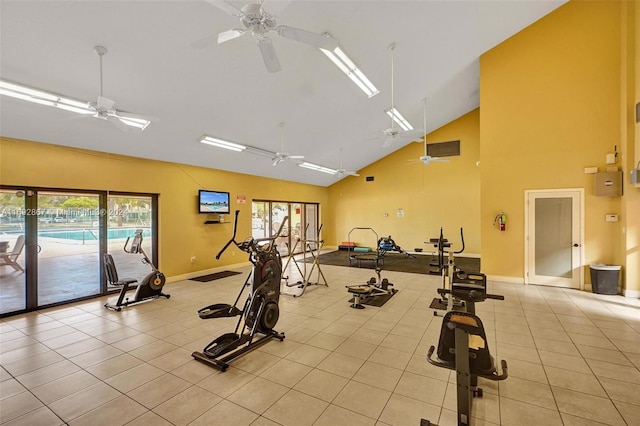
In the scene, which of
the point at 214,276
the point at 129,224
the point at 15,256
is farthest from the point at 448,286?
the point at 15,256

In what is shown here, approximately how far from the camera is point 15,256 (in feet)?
15.1

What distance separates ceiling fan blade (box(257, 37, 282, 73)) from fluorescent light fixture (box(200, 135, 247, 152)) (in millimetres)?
3421

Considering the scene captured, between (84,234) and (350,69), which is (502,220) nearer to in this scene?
(350,69)

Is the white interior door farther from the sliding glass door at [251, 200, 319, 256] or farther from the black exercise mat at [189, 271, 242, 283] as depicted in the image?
the black exercise mat at [189, 271, 242, 283]

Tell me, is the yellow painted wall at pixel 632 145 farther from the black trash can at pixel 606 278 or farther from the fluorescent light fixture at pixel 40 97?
the fluorescent light fixture at pixel 40 97

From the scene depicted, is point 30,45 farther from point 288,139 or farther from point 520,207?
point 520,207

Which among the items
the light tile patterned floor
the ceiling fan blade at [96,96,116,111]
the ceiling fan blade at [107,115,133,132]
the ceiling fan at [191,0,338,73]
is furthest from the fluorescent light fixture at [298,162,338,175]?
the ceiling fan at [191,0,338,73]

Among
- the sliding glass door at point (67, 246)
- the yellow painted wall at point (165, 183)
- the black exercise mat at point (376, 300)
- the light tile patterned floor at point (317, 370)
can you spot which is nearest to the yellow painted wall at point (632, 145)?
the light tile patterned floor at point (317, 370)

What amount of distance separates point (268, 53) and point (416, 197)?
9475 mm

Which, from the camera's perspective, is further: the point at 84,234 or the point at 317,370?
the point at 84,234

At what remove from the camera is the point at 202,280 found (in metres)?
6.78

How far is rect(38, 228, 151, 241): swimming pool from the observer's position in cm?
507

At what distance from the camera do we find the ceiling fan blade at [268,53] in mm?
2547

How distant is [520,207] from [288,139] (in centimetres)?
571
